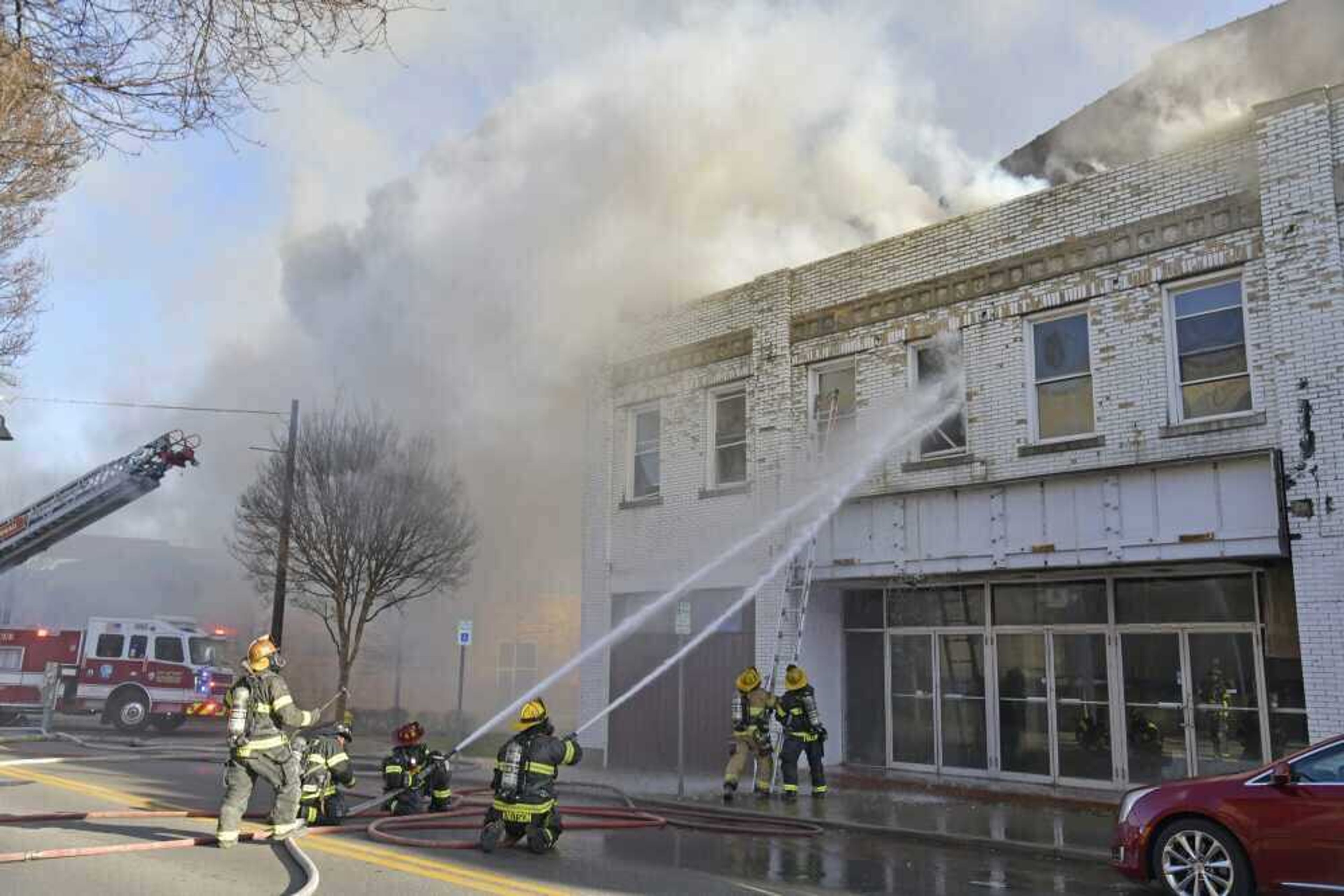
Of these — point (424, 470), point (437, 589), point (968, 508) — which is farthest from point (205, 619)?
point (968, 508)

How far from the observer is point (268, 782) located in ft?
25.4

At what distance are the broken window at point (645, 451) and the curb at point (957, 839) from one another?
6.04 meters

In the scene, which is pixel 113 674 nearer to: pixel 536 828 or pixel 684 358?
pixel 684 358

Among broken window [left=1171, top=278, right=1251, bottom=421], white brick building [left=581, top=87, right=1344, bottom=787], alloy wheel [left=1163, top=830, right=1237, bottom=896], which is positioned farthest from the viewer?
broken window [left=1171, top=278, right=1251, bottom=421]

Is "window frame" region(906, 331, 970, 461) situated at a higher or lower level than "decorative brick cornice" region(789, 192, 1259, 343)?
lower

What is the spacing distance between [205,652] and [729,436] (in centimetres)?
1315

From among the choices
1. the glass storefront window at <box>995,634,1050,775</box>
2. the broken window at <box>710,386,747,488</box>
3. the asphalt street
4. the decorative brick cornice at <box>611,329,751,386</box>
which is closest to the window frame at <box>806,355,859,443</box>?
the broken window at <box>710,386,747,488</box>

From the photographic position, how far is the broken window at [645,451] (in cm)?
1591

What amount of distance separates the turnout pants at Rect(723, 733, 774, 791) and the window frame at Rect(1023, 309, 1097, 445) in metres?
4.35

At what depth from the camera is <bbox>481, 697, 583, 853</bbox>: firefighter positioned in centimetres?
764

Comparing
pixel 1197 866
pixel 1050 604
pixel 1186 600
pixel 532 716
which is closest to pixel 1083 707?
pixel 1050 604

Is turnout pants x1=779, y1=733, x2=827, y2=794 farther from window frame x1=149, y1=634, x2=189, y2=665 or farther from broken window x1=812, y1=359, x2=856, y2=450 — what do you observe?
window frame x1=149, y1=634, x2=189, y2=665

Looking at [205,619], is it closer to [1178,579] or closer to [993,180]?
[993,180]

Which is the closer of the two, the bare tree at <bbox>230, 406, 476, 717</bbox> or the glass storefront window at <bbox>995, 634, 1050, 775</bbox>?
the glass storefront window at <bbox>995, 634, 1050, 775</bbox>
